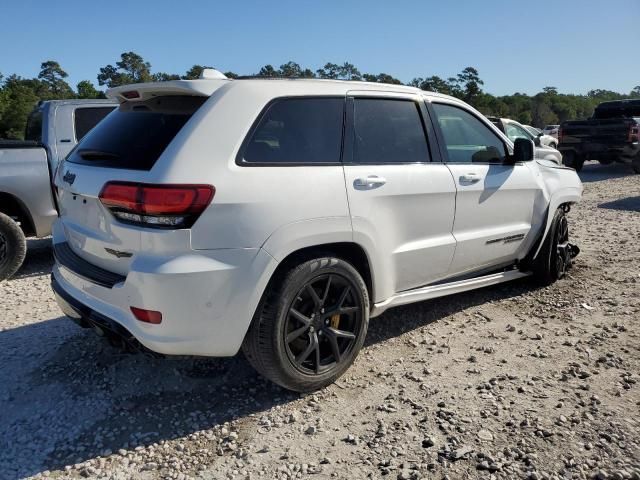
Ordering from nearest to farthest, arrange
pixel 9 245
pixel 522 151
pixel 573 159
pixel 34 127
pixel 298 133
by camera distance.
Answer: pixel 298 133, pixel 522 151, pixel 9 245, pixel 34 127, pixel 573 159

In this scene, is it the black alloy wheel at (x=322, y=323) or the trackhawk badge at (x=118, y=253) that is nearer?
the trackhawk badge at (x=118, y=253)

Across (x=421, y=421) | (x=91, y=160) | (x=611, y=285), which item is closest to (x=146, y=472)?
(x=421, y=421)

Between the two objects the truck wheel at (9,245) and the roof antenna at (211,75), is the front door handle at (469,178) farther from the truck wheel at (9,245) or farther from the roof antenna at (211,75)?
the truck wheel at (9,245)

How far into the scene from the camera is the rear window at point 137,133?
9.37 ft

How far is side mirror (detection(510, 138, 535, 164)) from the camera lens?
14.4ft

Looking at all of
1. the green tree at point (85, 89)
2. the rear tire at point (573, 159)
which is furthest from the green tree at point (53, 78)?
the rear tire at point (573, 159)

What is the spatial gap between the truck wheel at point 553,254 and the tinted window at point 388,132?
1.84 meters

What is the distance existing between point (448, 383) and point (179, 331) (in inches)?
68.0

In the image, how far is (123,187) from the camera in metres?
2.70

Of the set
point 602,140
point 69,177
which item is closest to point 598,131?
point 602,140

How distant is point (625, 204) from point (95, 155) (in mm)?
9753

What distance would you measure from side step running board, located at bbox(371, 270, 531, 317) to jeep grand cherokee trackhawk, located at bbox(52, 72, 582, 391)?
0.6 inches

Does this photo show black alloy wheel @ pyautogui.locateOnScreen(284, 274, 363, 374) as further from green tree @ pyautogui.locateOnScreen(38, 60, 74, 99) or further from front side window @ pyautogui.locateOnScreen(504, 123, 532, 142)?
green tree @ pyautogui.locateOnScreen(38, 60, 74, 99)

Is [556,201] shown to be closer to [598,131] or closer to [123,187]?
[123,187]
